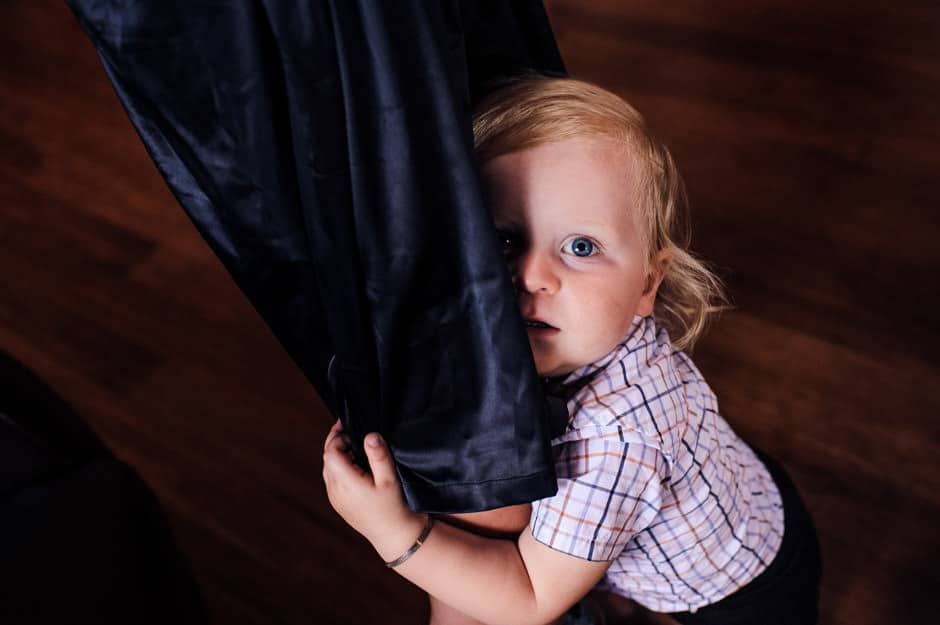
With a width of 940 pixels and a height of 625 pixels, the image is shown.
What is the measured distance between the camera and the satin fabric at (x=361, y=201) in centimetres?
48

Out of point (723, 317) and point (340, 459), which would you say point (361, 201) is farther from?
point (723, 317)

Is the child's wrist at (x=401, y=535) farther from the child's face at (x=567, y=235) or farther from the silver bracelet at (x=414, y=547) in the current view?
the child's face at (x=567, y=235)

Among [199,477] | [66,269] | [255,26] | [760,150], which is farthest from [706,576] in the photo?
[66,269]

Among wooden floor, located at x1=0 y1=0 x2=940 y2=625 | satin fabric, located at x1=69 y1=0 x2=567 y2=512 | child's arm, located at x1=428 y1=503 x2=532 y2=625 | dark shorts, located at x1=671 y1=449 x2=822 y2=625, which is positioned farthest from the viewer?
wooden floor, located at x1=0 y1=0 x2=940 y2=625

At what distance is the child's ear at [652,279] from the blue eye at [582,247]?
4.3 inches

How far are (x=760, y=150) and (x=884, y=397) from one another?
690 mm

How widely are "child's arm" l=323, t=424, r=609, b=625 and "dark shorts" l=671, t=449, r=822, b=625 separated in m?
0.25


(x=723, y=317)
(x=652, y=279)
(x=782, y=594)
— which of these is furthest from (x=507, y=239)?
(x=723, y=317)

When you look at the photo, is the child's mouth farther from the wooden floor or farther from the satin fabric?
the wooden floor

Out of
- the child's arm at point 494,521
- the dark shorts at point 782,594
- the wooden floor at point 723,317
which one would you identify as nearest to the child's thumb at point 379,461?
the child's arm at point 494,521

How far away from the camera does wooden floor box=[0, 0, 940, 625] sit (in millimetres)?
1300

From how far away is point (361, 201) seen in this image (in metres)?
0.50

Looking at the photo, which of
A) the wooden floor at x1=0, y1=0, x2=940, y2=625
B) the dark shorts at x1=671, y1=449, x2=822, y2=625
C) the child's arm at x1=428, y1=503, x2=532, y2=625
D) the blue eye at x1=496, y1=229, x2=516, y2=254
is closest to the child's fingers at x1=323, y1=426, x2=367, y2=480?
the child's arm at x1=428, y1=503, x2=532, y2=625

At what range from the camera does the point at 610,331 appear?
0.72 m
